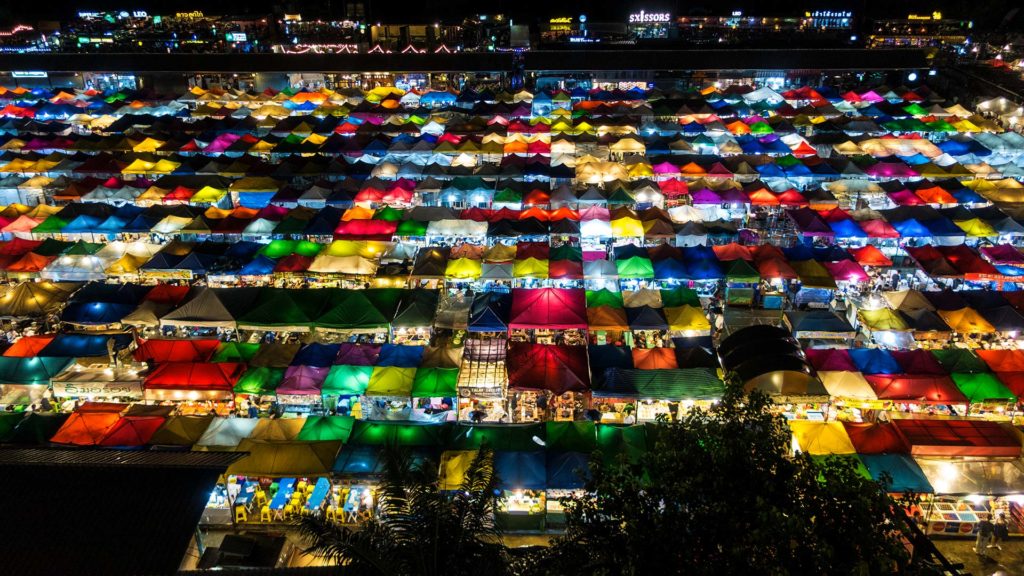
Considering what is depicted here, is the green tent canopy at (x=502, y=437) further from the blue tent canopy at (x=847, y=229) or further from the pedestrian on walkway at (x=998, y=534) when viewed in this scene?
the blue tent canopy at (x=847, y=229)

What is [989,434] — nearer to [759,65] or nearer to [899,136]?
[899,136]

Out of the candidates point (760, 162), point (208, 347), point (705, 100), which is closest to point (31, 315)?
point (208, 347)

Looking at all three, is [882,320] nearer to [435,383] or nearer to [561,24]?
[435,383]

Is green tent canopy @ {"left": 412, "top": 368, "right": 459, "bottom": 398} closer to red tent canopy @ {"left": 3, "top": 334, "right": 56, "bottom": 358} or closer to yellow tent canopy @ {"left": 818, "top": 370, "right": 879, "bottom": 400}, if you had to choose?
yellow tent canopy @ {"left": 818, "top": 370, "right": 879, "bottom": 400}

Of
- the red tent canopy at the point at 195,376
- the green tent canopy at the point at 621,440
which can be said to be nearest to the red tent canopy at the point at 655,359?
the green tent canopy at the point at 621,440

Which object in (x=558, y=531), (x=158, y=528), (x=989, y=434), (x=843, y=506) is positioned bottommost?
(x=558, y=531)

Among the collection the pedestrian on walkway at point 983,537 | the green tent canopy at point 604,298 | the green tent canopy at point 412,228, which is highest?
the green tent canopy at point 412,228

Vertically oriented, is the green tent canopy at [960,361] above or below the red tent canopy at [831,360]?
below
